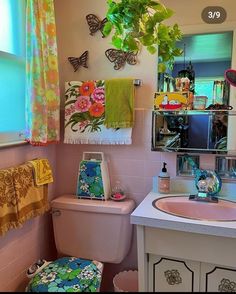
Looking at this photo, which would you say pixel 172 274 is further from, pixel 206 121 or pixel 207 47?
pixel 207 47

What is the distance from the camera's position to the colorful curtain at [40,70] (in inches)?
60.4

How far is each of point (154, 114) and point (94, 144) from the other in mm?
440

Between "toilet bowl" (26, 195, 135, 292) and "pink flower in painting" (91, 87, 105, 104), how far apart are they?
0.62 meters

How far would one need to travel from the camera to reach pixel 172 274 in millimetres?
1384

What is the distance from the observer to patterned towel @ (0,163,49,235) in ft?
4.45

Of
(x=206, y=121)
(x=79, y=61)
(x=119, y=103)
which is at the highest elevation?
(x=79, y=61)

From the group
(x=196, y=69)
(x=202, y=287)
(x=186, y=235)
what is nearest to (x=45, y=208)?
(x=186, y=235)

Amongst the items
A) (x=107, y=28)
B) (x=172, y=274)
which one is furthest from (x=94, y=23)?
(x=172, y=274)

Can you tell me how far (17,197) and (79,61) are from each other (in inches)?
37.3

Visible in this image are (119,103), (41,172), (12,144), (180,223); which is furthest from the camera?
(119,103)

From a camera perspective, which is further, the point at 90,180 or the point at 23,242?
the point at 90,180

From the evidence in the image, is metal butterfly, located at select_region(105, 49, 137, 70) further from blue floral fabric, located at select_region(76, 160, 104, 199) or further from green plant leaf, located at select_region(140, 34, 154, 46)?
blue floral fabric, located at select_region(76, 160, 104, 199)

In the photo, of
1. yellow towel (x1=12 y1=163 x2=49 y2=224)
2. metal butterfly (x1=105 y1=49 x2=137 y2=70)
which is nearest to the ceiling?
metal butterfly (x1=105 y1=49 x2=137 y2=70)

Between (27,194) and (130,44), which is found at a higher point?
(130,44)
